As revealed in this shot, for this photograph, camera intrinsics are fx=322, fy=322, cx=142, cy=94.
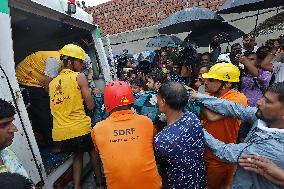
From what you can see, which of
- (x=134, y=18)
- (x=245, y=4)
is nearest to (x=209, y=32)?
(x=245, y=4)

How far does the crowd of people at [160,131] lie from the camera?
78.0 inches

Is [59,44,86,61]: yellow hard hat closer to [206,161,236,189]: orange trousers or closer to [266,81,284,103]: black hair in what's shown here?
[206,161,236,189]: orange trousers

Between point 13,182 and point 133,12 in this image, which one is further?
point 133,12

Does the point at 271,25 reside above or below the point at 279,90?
above

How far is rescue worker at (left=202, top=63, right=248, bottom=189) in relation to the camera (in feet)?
9.45

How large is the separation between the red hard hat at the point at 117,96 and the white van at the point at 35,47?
23.7 inches

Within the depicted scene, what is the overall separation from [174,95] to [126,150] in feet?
1.71

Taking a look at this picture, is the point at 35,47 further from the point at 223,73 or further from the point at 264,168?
the point at 264,168

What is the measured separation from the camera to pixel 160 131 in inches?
99.5

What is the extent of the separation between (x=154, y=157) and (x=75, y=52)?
1420 mm

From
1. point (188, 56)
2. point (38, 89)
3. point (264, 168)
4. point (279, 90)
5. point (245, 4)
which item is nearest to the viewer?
point (264, 168)

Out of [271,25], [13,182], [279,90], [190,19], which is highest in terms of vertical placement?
[271,25]

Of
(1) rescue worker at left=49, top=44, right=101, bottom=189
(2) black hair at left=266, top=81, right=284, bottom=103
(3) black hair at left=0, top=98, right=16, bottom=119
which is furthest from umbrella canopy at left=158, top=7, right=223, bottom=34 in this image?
(3) black hair at left=0, top=98, right=16, bottom=119

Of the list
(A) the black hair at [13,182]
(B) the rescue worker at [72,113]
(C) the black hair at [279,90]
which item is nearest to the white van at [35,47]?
(B) the rescue worker at [72,113]
